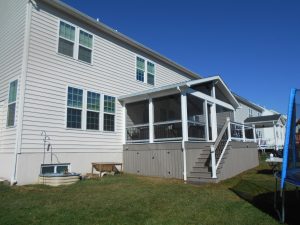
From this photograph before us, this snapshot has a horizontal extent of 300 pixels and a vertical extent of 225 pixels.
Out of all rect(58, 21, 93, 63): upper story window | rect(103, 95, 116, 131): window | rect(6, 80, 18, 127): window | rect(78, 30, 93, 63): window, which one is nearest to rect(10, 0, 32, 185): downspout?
rect(6, 80, 18, 127): window

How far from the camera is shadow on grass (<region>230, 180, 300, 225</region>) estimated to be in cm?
580

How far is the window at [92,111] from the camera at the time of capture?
1243 centimetres

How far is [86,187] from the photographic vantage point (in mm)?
9094

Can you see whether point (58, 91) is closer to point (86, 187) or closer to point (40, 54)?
point (40, 54)

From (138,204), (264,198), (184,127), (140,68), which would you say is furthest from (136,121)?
(264,198)

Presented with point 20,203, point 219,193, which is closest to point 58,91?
point 20,203

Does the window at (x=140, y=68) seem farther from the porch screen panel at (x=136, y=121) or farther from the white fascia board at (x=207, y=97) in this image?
the white fascia board at (x=207, y=97)

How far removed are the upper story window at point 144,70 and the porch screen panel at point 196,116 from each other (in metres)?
3.09

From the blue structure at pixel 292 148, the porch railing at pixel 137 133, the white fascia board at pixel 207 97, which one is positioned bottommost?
the blue structure at pixel 292 148

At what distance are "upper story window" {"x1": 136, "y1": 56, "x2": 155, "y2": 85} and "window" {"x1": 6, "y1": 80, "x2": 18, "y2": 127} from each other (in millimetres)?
6968

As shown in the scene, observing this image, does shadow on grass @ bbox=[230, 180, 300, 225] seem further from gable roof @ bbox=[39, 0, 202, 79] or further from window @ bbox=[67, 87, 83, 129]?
gable roof @ bbox=[39, 0, 202, 79]

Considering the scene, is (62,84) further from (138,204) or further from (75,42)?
(138,204)

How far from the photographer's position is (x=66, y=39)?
39.6ft

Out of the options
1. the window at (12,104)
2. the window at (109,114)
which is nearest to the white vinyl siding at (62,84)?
the window at (109,114)
